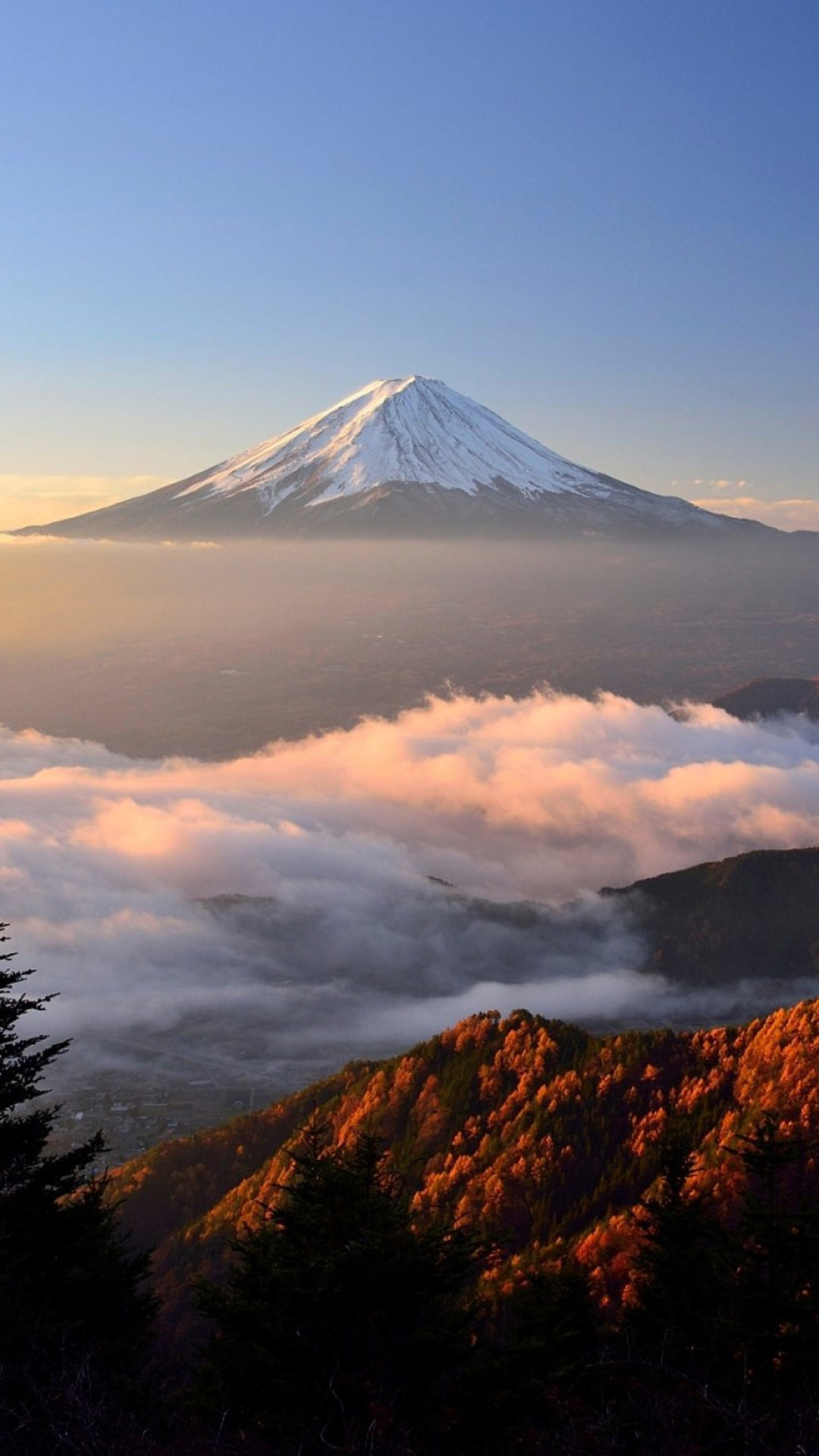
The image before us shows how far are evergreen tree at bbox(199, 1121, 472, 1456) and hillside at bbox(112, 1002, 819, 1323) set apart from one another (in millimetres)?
55546

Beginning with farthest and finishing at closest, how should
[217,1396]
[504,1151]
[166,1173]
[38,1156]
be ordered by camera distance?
[166,1173] < [504,1151] < [38,1156] < [217,1396]

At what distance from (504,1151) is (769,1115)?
97341mm

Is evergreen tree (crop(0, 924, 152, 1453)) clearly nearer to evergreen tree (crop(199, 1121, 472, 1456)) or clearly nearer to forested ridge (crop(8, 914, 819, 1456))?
forested ridge (crop(8, 914, 819, 1456))

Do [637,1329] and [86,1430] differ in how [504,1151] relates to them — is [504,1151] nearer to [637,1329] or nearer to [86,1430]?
[637,1329]

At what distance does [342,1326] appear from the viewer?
19.3 m

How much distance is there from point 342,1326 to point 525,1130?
108 m

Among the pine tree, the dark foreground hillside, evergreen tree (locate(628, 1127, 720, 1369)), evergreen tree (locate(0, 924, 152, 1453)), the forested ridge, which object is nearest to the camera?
the forested ridge

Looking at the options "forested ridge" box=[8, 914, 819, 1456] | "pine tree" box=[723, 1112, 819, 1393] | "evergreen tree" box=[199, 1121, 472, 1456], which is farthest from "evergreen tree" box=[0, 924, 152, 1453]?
"pine tree" box=[723, 1112, 819, 1393]

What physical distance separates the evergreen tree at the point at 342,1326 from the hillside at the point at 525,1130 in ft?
182

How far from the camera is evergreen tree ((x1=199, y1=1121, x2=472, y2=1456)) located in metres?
18.6

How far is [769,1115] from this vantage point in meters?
27.5

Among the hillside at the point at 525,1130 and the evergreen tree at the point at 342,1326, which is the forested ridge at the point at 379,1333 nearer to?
the evergreen tree at the point at 342,1326

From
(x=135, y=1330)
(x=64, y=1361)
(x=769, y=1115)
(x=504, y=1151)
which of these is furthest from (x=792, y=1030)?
(x=64, y=1361)

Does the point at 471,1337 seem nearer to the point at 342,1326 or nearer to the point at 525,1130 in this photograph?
the point at 342,1326
